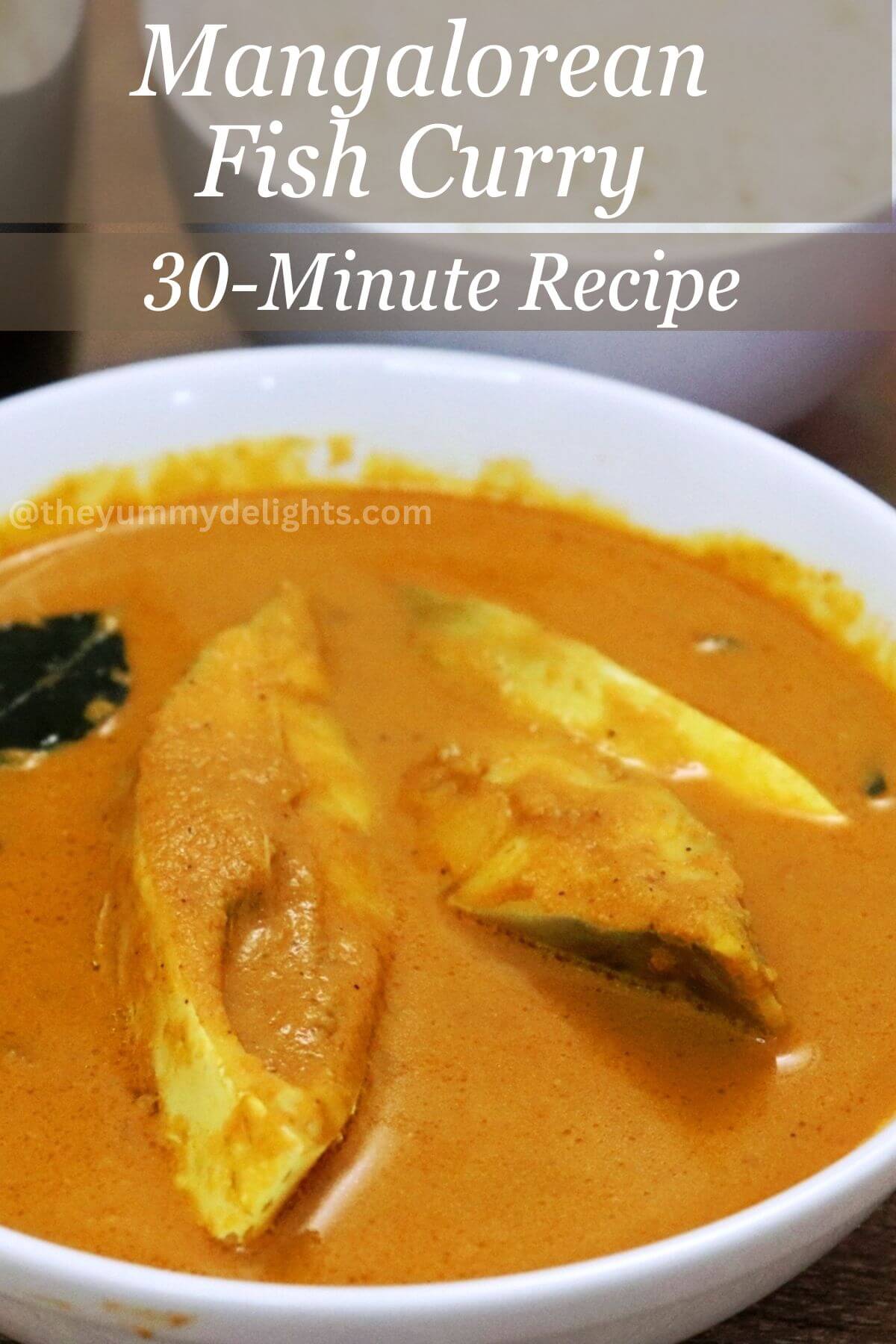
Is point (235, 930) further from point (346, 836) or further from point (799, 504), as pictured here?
point (799, 504)

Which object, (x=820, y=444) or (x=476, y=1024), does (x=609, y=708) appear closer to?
(x=476, y=1024)

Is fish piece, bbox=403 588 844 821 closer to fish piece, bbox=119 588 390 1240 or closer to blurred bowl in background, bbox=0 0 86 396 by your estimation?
fish piece, bbox=119 588 390 1240

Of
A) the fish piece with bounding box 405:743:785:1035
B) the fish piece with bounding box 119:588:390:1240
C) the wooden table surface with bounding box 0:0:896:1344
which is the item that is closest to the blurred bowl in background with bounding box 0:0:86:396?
the wooden table surface with bounding box 0:0:896:1344

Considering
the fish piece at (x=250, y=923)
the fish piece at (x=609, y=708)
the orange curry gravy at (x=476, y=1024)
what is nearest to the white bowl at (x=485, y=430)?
the orange curry gravy at (x=476, y=1024)

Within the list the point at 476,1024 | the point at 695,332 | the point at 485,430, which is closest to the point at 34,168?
the point at 485,430

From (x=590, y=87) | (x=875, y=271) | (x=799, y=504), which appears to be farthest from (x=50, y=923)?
(x=590, y=87)
